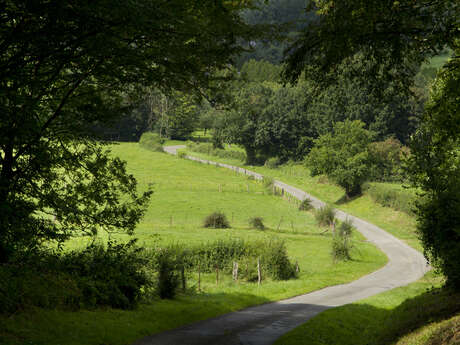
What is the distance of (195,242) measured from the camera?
37469 mm

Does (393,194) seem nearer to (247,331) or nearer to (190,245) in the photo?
(190,245)

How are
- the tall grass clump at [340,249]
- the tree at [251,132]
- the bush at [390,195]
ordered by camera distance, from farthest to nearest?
1. the tree at [251,132]
2. the bush at [390,195]
3. the tall grass clump at [340,249]

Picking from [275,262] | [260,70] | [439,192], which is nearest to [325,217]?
[275,262]

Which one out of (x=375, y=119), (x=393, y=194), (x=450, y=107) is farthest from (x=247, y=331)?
(x=375, y=119)

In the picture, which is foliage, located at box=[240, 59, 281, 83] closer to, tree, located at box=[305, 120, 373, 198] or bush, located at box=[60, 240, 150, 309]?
tree, located at box=[305, 120, 373, 198]

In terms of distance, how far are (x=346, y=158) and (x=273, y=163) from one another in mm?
32842

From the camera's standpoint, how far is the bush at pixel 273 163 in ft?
333

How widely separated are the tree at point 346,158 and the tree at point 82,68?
193ft

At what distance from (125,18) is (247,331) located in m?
11.8

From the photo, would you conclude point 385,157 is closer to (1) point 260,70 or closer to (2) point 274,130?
(2) point 274,130

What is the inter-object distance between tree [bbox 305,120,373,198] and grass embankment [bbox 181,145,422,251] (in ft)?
10.4

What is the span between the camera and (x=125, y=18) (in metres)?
7.66

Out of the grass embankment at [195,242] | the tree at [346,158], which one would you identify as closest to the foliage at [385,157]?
the tree at [346,158]

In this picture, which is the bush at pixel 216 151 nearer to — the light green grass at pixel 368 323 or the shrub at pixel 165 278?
the light green grass at pixel 368 323
